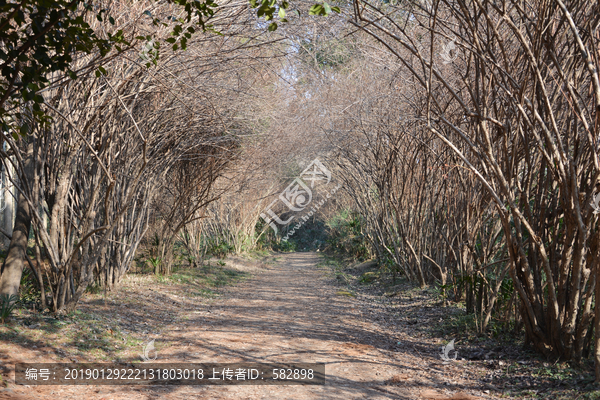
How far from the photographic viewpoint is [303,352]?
192 inches

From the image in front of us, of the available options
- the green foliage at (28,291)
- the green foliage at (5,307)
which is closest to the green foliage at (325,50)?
the green foliage at (5,307)

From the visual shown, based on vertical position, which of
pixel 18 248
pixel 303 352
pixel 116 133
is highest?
pixel 116 133

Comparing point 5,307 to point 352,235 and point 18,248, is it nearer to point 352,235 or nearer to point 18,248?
point 18,248

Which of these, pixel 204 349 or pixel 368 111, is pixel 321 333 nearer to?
pixel 204 349

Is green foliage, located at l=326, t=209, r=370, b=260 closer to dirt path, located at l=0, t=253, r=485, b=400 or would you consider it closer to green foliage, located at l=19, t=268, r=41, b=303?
dirt path, located at l=0, t=253, r=485, b=400

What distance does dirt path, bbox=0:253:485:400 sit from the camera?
3730 millimetres

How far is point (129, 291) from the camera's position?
25.6 ft

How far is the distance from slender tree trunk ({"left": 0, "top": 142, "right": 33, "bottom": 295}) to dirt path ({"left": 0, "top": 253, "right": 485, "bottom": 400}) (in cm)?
175

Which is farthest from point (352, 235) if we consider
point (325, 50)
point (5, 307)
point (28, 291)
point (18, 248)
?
point (5, 307)

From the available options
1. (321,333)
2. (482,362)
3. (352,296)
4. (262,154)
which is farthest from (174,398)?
(262,154)

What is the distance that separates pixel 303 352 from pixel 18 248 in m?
3.45

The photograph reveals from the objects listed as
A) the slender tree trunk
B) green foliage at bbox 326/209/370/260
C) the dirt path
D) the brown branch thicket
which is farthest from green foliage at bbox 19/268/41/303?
green foliage at bbox 326/209/370/260

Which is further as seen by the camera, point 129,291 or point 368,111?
point 368,111

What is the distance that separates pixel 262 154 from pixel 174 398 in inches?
432
